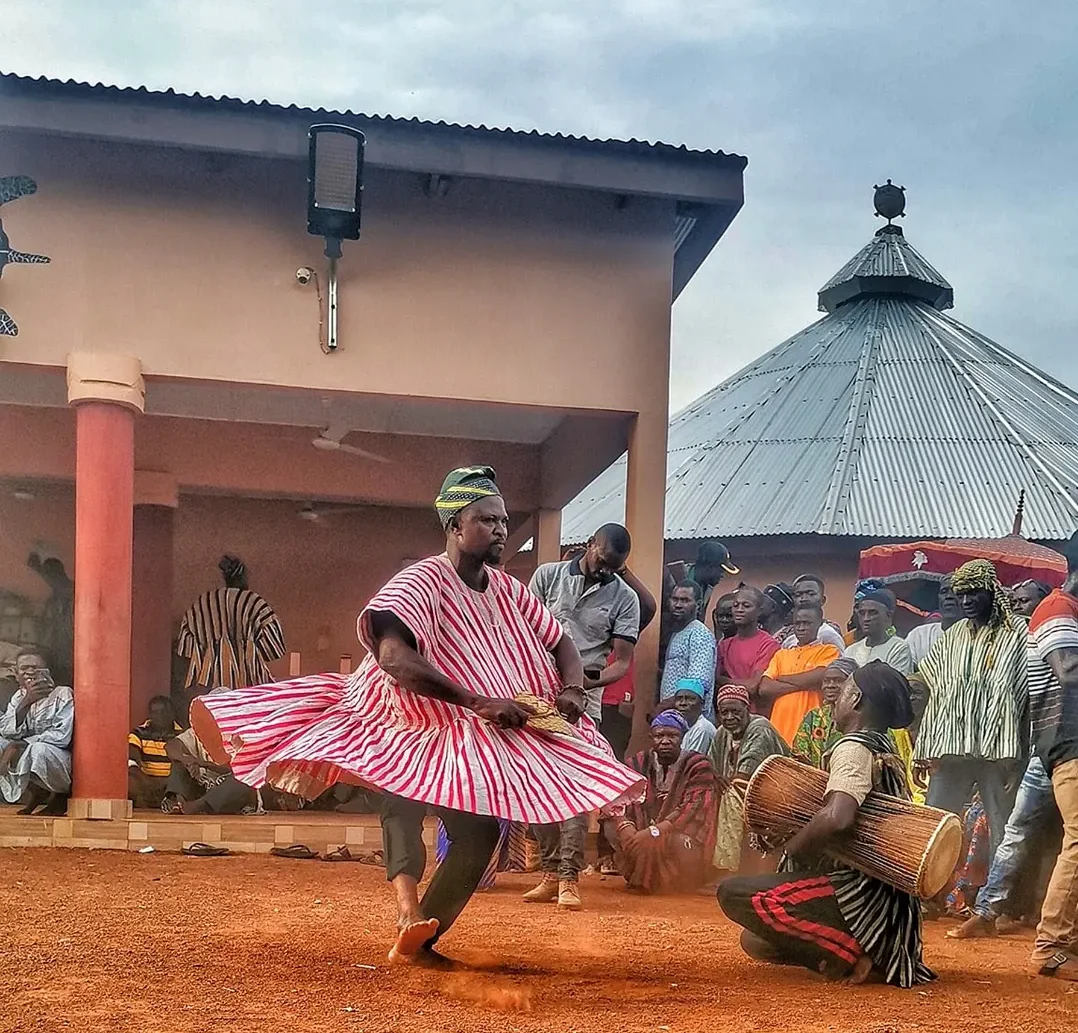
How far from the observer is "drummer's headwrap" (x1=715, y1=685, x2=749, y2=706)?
8484 mm

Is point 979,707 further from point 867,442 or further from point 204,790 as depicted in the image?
point 867,442

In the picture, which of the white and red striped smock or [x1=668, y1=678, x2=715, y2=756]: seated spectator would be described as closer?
the white and red striped smock

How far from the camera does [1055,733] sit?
19.7ft

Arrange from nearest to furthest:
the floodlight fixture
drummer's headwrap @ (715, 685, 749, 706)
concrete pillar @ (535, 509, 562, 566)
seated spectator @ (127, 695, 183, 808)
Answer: drummer's headwrap @ (715, 685, 749, 706) < the floodlight fixture < seated spectator @ (127, 695, 183, 808) < concrete pillar @ (535, 509, 562, 566)

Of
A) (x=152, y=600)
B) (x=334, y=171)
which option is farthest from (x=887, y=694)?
(x=152, y=600)

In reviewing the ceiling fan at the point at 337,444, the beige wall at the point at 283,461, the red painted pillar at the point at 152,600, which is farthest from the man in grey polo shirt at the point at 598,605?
the red painted pillar at the point at 152,600

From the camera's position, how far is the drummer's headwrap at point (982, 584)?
23.4 ft

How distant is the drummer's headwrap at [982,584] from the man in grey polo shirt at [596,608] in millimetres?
1717

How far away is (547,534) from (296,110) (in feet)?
17.8

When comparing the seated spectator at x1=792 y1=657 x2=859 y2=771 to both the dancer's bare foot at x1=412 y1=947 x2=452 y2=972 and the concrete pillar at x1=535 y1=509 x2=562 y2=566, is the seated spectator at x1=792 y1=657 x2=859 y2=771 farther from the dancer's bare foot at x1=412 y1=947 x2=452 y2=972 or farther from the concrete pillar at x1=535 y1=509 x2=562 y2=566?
the concrete pillar at x1=535 y1=509 x2=562 y2=566

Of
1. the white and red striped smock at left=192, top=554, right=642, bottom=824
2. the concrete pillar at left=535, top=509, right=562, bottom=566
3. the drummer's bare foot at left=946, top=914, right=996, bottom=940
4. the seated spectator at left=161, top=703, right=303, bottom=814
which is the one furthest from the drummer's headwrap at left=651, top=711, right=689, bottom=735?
the concrete pillar at left=535, top=509, right=562, bottom=566

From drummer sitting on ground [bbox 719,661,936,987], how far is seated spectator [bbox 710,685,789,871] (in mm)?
2744

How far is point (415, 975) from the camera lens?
5098 millimetres

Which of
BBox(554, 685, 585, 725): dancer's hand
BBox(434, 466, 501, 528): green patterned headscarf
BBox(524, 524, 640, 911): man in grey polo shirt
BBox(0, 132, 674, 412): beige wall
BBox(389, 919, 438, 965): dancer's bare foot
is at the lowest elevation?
BBox(389, 919, 438, 965): dancer's bare foot
